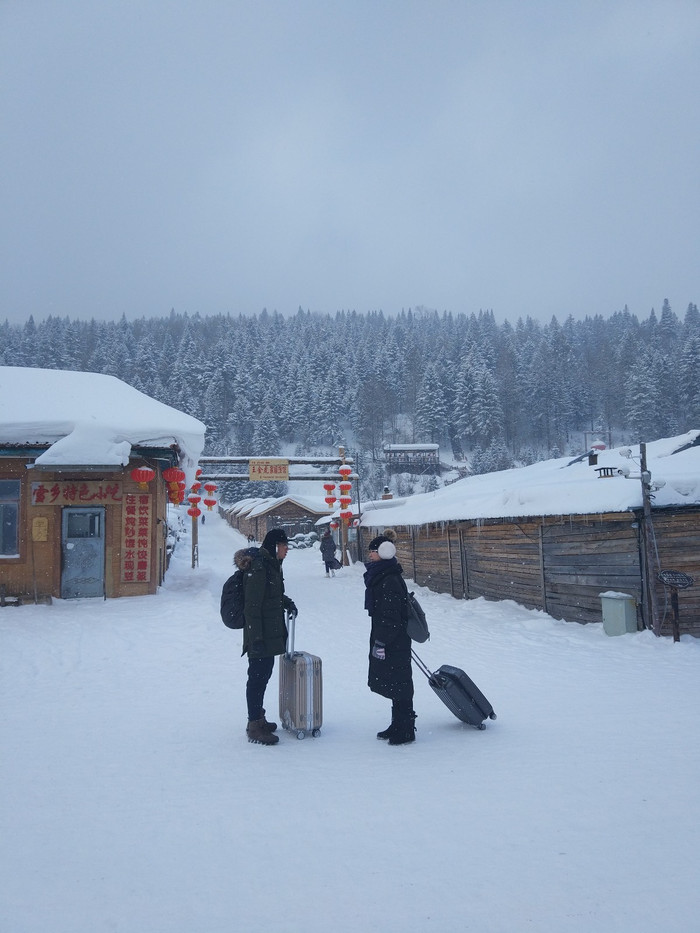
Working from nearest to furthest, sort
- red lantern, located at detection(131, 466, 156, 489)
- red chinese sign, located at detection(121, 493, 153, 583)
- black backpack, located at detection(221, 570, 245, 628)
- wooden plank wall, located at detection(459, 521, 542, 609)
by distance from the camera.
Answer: black backpack, located at detection(221, 570, 245, 628) → wooden plank wall, located at detection(459, 521, 542, 609) → red lantern, located at detection(131, 466, 156, 489) → red chinese sign, located at detection(121, 493, 153, 583)

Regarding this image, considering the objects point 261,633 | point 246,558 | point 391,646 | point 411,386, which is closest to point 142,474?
point 246,558

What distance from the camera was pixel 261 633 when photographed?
542cm

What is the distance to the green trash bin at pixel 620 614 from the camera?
10.0 m

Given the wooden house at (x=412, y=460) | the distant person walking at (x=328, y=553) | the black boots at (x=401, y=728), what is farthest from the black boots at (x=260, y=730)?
the wooden house at (x=412, y=460)

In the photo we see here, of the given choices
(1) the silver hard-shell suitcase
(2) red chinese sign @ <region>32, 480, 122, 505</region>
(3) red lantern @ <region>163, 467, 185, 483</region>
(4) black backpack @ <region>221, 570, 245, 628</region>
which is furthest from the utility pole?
(2) red chinese sign @ <region>32, 480, 122, 505</region>

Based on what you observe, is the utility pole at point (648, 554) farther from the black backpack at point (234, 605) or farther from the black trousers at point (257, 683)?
the black backpack at point (234, 605)

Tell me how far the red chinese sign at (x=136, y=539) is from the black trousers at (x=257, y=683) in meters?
8.88

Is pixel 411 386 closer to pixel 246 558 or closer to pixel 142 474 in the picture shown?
pixel 142 474

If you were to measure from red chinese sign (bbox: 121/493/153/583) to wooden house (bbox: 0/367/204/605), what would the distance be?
0.02 metres

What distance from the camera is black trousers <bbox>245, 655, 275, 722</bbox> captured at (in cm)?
546

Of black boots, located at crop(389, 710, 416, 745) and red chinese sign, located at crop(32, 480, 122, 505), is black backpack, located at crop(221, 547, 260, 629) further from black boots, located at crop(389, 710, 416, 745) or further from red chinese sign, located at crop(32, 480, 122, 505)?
red chinese sign, located at crop(32, 480, 122, 505)

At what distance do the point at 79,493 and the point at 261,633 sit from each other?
9133mm

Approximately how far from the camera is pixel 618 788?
435 centimetres

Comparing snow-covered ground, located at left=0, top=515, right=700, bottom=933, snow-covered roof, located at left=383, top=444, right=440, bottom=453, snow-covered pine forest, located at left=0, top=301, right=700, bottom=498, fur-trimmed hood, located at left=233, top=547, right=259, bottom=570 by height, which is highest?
snow-covered pine forest, located at left=0, top=301, right=700, bottom=498
